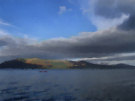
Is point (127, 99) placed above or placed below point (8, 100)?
below

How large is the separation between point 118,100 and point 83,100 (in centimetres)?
953

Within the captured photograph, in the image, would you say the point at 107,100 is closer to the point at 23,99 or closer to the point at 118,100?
the point at 118,100

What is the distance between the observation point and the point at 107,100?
111 feet

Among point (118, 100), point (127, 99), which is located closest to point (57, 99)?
point (118, 100)

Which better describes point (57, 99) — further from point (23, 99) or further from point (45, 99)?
point (23, 99)

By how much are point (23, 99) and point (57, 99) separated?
9.46m

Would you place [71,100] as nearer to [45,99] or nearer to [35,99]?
[45,99]

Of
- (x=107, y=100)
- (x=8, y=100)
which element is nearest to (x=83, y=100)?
(x=107, y=100)

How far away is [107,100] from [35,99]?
1976cm

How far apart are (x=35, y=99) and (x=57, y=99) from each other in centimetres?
616

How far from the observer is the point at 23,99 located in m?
34.9

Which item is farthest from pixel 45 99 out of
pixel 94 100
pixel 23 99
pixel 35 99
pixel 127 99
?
pixel 127 99

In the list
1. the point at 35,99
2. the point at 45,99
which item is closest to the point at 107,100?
the point at 45,99

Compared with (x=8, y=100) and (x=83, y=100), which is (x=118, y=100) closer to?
(x=83, y=100)
